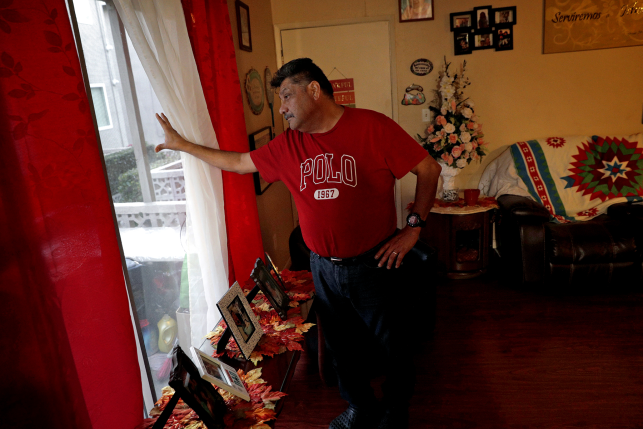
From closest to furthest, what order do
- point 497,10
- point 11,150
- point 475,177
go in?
point 11,150, point 497,10, point 475,177

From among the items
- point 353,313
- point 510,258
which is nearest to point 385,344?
point 353,313

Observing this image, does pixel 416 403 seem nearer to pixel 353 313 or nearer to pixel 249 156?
pixel 353 313

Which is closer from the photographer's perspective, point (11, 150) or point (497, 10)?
point (11, 150)

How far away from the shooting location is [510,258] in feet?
10.5

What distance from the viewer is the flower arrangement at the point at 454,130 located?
3268 mm

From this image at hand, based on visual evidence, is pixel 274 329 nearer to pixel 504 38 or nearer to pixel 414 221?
pixel 414 221

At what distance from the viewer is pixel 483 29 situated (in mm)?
3535

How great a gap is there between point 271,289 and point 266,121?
1.73 metres

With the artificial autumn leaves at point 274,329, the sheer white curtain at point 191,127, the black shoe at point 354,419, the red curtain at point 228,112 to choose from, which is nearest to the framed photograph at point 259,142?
the red curtain at point 228,112

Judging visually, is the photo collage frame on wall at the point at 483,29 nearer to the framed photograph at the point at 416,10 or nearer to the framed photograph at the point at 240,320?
the framed photograph at the point at 416,10

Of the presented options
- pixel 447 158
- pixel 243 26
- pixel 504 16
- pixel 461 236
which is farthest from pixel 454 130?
pixel 243 26

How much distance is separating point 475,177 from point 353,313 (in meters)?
2.50

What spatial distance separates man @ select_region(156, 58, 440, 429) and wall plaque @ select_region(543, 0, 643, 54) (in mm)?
2550

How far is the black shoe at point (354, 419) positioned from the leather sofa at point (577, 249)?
1.71 metres
